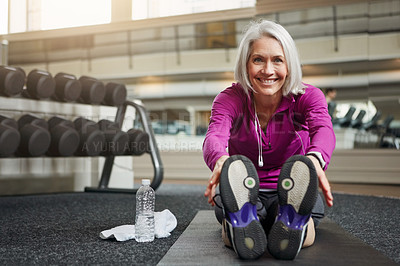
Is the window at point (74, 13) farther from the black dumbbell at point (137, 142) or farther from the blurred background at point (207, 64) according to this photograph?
the black dumbbell at point (137, 142)

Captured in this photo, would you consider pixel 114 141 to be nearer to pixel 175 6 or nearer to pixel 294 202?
pixel 294 202

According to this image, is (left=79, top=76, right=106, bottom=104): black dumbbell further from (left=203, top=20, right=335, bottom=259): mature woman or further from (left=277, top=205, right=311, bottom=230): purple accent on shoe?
(left=277, top=205, right=311, bottom=230): purple accent on shoe

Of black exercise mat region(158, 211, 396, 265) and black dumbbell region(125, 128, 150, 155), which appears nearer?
black exercise mat region(158, 211, 396, 265)

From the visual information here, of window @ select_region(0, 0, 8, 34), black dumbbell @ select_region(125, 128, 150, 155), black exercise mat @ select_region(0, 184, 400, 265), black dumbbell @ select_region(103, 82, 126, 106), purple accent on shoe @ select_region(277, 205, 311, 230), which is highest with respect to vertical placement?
window @ select_region(0, 0, 8, 34)

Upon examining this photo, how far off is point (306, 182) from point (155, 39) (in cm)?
450

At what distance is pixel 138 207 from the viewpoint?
4.92 ft

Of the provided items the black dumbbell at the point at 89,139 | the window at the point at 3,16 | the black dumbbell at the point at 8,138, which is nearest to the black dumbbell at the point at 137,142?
the black dumbbell at the point at 89,139

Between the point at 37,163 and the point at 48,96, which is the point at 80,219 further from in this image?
the point at 37,163

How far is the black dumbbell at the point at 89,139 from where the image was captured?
2.48 meters

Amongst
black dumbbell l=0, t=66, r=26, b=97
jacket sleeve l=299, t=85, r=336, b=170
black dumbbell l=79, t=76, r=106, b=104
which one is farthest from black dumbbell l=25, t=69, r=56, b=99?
jacket sleeve l=299, t=85, r=336, b=170

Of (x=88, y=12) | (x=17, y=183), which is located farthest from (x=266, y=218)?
(x=88, y=12)

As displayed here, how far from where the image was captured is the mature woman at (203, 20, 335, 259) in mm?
1031

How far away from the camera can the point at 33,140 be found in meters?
2.21

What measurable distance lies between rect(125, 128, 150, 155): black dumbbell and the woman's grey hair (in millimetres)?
1557
